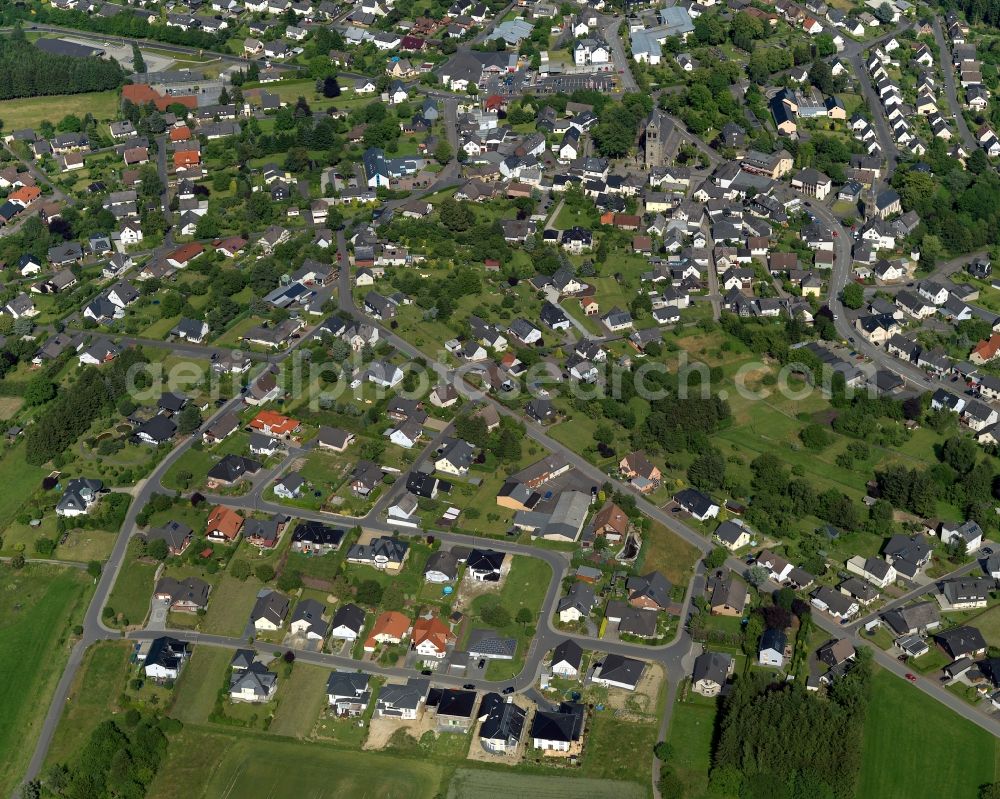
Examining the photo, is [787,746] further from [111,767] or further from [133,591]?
[133,591]

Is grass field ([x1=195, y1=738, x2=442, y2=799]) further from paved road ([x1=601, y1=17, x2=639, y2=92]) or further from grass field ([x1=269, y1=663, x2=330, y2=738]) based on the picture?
paved road ([x1=601, y1=17, x2=639, y2=92])

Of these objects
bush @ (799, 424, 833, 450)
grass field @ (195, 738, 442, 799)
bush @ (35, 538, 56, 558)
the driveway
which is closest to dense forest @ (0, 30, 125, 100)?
bush @ (35, 538, 56, 558)

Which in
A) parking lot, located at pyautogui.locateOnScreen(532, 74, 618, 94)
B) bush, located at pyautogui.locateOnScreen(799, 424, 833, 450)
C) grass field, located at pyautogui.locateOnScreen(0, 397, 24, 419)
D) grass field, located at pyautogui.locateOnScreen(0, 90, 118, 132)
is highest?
parking lot, located at pyautogui.locateOnScreen(532, 74, 618, 94)

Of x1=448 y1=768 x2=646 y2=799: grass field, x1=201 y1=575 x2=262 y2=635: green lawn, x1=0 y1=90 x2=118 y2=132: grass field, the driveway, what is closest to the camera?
x1=448 y1=768 x2=646 y2=799: grass field

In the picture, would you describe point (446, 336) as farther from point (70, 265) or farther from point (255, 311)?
point (70, 265)

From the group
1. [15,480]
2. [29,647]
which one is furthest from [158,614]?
[15,480]

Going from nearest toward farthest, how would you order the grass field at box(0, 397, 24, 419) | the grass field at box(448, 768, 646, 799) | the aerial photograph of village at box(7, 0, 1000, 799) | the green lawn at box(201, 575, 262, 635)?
the grass field at box(448, 768, 646, 799), the aerial photograph of village at box(7, 0, 1000, 799), the green lawn at box(201, 575, 262, 635), the grass field at box(0, 397, 24, 419)
